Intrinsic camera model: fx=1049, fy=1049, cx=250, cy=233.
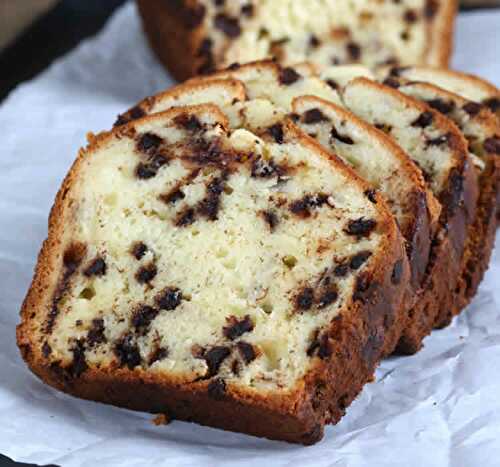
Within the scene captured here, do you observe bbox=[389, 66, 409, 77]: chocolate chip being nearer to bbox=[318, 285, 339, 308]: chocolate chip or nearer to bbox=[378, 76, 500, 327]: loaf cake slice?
bbox=[378, 76, 500, 327]: loaf cake slice

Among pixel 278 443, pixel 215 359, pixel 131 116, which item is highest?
pixel 131 116

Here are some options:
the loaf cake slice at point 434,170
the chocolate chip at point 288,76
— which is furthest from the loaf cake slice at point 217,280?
the chocolate chip at point 288,76

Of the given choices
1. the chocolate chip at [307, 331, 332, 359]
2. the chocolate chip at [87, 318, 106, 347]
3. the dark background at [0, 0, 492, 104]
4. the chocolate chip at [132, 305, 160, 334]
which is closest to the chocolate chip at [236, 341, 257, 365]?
the chocolate chip at [307, 331, 332, 359]

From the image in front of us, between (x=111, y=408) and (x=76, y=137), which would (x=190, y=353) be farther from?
(x=76, y=137)

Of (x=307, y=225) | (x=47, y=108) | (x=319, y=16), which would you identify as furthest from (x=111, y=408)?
(x=319, y=16)

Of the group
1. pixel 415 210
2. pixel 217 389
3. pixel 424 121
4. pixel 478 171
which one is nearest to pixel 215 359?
pixel 217 389

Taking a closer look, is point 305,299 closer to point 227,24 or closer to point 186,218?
point 186,218
